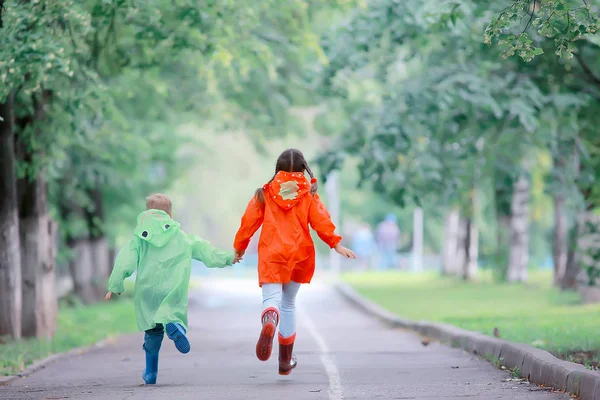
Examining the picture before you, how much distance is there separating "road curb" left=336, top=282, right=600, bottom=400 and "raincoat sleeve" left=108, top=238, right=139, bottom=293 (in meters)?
3.65

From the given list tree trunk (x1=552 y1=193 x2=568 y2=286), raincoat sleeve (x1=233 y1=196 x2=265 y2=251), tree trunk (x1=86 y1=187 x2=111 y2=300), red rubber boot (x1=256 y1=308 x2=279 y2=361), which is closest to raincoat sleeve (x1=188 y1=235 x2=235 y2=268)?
raincoat sleeve (x1=233 y1=196 x2=265 y2=251)

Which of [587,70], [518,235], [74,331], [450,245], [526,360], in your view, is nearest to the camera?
[526,360]

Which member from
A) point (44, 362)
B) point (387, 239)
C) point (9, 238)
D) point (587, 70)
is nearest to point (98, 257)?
point (9, 238)

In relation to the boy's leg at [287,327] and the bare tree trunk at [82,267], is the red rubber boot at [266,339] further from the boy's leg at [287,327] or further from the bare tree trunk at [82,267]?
the bare tree trunk at [82,267]

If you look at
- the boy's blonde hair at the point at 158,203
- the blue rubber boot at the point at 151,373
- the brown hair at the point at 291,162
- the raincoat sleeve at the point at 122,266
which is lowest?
the blue rubber boot at the point at 151,373

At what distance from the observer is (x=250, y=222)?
1038 cm

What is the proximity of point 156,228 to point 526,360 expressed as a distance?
3.59 metres

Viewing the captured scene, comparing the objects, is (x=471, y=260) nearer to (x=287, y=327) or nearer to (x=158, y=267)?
(x=287, y=327)

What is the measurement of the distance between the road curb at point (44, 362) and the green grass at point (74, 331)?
0.31 ft

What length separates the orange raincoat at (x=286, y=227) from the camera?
10.2 metres

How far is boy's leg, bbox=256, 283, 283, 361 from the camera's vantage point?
9797mm

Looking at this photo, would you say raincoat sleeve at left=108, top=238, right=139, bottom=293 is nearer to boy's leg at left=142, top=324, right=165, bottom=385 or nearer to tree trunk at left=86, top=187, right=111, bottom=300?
boy's leg at left=142, top=324, right=165, bottom=385

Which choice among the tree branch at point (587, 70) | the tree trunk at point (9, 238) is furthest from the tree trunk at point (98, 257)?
the tree branch at point (587, 70)

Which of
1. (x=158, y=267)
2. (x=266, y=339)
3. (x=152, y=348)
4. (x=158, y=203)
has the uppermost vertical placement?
(x=158, y=203)
